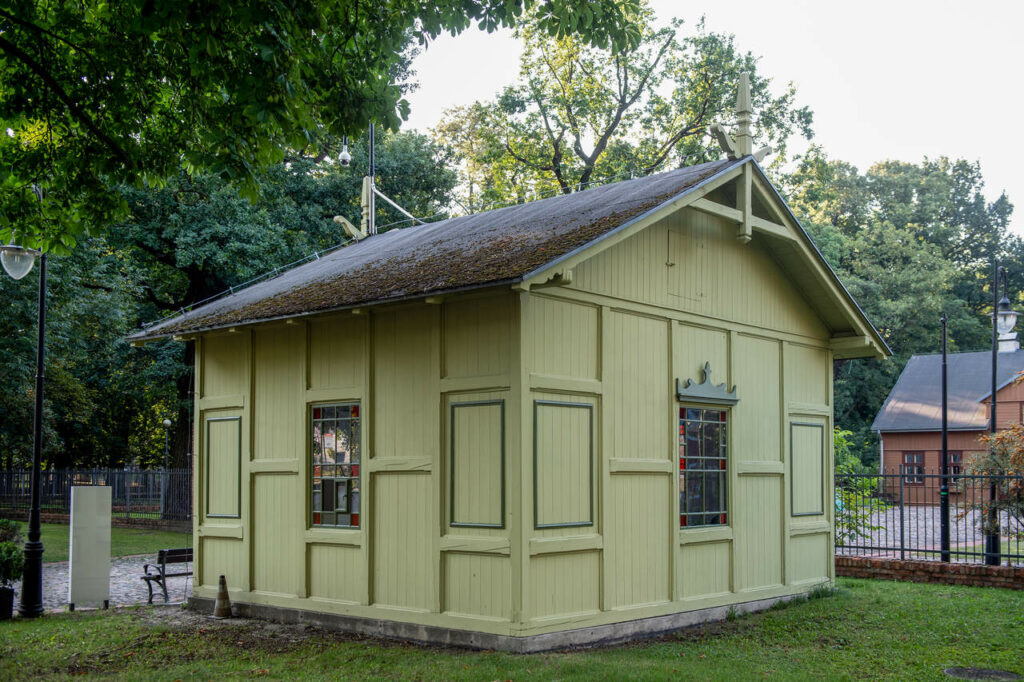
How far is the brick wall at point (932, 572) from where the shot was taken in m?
16.9

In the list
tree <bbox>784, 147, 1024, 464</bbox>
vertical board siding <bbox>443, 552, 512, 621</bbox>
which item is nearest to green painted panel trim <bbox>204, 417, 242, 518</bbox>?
vertical board siding <bbox>443, 552, 512, 621</bbox>

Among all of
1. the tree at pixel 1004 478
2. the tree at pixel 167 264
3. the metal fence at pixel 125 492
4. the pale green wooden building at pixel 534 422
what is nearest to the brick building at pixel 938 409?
the tree at pixel 167 264

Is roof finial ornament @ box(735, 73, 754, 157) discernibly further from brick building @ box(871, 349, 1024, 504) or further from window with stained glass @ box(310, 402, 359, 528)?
brick building @ box(871, 349, 1024, 504)

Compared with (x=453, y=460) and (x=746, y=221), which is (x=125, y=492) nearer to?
(x=453, y=460)

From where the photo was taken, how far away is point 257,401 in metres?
14.5

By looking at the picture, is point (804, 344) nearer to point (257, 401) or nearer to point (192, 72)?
point (257, 401)

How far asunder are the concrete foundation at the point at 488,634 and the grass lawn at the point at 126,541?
12183mm

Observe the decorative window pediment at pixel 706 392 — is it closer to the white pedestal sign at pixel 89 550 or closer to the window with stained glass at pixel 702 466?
the window with stained glass at pixel 702 466

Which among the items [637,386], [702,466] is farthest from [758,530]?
[637,386]

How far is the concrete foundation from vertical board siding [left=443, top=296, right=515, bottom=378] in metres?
3.00

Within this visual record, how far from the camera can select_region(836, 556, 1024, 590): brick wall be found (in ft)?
55.4

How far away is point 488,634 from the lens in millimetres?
11031

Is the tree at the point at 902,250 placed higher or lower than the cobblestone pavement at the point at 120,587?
higher

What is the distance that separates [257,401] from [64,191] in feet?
13.5
